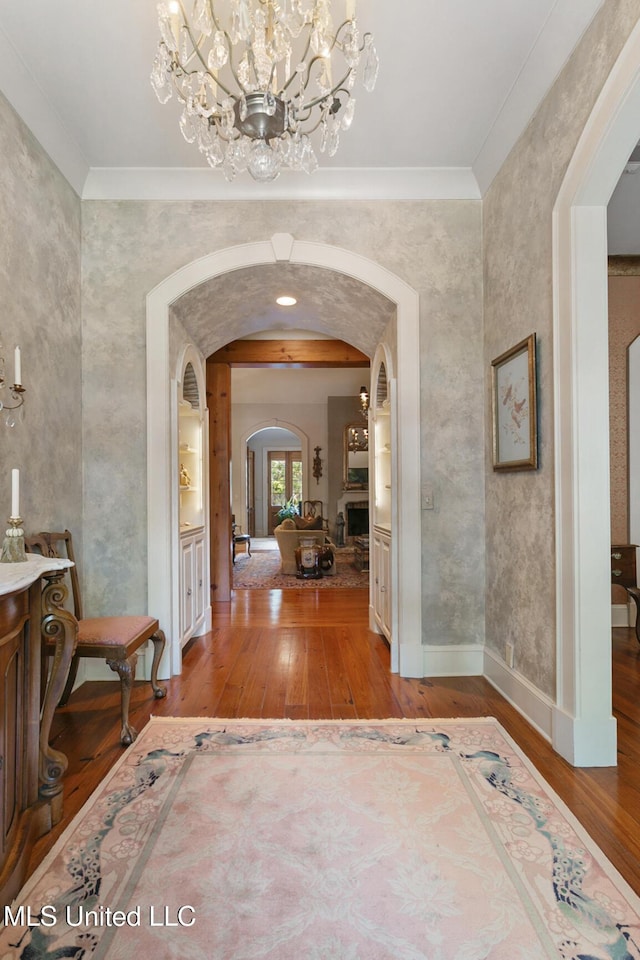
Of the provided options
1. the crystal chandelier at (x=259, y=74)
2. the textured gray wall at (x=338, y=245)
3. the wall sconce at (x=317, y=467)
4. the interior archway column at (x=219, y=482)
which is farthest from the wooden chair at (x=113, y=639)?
the wall sconce at (x=317, y=467)

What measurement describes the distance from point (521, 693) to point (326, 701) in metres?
1.08

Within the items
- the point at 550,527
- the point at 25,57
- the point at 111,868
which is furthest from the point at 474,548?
the point at 25,57

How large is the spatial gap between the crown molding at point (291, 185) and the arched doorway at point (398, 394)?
34 centimetres

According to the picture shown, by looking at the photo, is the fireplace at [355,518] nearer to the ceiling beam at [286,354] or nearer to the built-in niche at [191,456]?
the ceiling beam at [286,354]

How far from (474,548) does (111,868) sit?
→ 2.51 m

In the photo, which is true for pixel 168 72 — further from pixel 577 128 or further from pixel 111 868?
pixel 111 868

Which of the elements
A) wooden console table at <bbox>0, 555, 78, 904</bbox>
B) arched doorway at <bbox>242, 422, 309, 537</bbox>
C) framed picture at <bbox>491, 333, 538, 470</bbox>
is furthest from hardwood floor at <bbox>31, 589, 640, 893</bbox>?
arched doorway at <bbox>242, 422, 309, 537</bbox>

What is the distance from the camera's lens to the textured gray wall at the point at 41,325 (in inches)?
94.7

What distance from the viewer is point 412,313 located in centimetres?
326

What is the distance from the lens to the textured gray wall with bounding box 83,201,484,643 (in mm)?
3246

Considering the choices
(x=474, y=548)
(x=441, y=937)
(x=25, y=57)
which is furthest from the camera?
(x=474, y=548)

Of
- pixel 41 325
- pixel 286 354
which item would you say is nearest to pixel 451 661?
pixel 41 325

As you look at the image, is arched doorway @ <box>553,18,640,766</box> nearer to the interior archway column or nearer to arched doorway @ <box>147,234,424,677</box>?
arched doorway @ <box>147,234,424,677</box>

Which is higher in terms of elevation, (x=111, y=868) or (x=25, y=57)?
(x=25, y=57)
